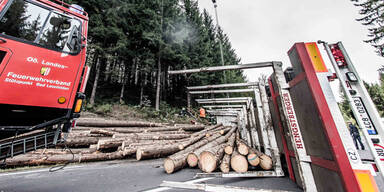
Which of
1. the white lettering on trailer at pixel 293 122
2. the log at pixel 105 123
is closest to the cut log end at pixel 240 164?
the white lettering on trailer at pixel 293 122

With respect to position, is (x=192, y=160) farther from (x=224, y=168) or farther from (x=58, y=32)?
(x=58, y=32)

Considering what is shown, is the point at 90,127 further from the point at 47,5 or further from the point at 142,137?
the point at 47,5

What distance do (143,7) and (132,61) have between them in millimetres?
6237

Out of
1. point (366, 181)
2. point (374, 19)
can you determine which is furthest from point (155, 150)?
point (374, 19)

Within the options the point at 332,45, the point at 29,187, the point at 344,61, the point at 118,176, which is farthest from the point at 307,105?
the point at 29,187

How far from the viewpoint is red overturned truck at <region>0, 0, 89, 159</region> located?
208cm

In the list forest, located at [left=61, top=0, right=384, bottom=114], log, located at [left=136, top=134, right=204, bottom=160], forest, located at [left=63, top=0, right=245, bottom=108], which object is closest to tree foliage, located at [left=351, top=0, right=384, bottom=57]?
forest, located at [left=61, top=0, right=384, bottom=114]

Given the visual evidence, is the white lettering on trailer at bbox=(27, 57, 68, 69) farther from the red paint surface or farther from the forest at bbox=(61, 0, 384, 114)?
the forest at bbox=(61, 0, 384, 114)

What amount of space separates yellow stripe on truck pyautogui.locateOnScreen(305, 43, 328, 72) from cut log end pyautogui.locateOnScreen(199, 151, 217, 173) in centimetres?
272

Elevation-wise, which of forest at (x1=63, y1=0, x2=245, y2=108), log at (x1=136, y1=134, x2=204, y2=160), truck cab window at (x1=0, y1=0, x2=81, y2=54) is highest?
forest at (x1=63, y1=0, x2=245, y2=108)

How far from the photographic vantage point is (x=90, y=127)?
22.7 ft

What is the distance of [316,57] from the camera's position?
6.63ft

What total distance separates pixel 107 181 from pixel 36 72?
2551mm

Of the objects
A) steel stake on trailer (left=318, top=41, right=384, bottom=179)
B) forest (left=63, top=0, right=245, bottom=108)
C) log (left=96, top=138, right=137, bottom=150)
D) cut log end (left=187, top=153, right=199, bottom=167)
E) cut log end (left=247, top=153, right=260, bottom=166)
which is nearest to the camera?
steel stake on trailer (left=318, top=41, right=384, bottom=179)
